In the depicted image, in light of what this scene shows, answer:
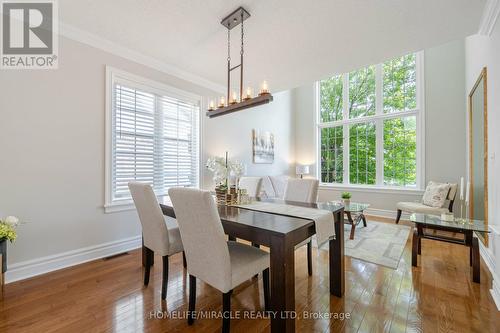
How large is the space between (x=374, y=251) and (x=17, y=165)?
161 inches

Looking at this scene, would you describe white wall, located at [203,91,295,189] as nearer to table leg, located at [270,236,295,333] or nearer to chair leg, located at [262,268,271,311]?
chair leg, located at [262,268,271,311]

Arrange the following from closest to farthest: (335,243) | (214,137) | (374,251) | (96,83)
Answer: (335,243) → (96,83) → (374,251) → (214,137)

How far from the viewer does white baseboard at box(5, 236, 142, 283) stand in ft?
6.88

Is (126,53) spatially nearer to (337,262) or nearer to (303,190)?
(303,190)

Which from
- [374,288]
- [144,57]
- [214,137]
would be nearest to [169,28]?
[144,57]

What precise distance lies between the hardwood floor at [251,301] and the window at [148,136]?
1.00 meters

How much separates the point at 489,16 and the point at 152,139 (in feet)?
13.0

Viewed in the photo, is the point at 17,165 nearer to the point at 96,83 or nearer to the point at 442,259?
the point at 96,83

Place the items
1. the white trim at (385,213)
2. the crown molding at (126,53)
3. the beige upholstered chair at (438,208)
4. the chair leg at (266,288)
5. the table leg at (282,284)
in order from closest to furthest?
the table leg at (282,284) → the chair leg at (266,288) → the crown molding at (126,53) → the beige upholstered chair at (438,208) → the white trim at (385,213)

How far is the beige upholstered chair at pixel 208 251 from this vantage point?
4.34 ft

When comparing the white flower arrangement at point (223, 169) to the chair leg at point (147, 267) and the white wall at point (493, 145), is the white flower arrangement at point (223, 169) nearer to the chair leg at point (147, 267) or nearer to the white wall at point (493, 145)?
the chair leg at point (147, 267)

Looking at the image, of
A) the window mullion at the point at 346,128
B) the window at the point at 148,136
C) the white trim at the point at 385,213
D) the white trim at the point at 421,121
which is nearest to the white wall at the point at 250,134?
the window at the point at 148,136

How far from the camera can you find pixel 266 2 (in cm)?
200

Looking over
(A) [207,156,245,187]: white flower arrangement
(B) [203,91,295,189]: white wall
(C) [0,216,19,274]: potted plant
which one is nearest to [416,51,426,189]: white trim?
(B) [203,91,295,189]: white wall
